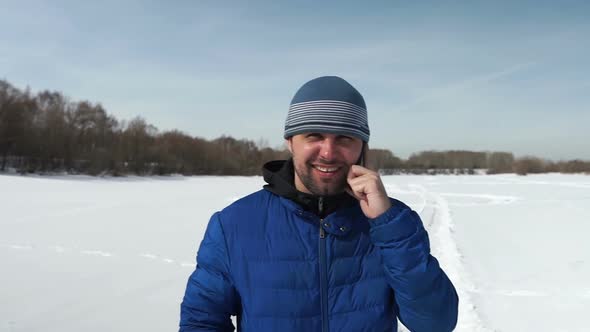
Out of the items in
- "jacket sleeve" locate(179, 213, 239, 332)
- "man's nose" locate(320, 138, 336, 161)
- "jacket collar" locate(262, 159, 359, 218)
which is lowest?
"jacket sleeve" locate(179, 213, 239, 332)

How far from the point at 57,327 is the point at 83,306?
46 cm

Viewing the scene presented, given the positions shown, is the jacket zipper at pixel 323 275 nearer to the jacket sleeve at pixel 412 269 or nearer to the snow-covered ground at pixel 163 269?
the jacket sleeve at pixel 412 269

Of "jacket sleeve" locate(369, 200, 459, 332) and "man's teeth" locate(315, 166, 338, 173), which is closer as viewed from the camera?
"jacket sleeve" locate(369, 200, 459, 332)

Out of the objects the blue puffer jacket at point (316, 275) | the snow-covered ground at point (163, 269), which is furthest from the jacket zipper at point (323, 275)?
the snow-covered ground at point (163, 269)

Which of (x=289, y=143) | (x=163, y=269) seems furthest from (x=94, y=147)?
(x=289, y=143)

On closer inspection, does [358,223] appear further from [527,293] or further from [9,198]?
[9,198]

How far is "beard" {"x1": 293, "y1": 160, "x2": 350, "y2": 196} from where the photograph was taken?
1347 mm

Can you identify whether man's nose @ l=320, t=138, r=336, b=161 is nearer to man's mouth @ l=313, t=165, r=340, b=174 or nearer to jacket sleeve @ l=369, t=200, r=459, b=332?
man's mouth @ l=313, t=165, r=340, b=174

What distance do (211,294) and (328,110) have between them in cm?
77

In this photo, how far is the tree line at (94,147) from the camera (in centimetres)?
3400

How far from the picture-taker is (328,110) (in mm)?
1309

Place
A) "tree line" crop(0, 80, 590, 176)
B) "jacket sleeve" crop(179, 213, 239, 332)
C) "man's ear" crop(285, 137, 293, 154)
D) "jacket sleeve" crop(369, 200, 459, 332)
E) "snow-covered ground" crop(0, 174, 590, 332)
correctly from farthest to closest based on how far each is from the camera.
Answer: "tree line" crop(0, 80, 590, 176) → "snow-covered ground" crop(0, 174, 590, 332) → "man's ear" crop(285, 137, 293, 154) → "jacket sleeve" crop(179, 213, 239, 332) → "jacket sleeve" crop(369, 200, 459, 332)

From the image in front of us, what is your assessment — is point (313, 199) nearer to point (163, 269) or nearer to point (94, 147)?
point (163, 269)

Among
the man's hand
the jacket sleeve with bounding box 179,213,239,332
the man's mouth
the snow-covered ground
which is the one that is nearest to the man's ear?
the man's mouth
